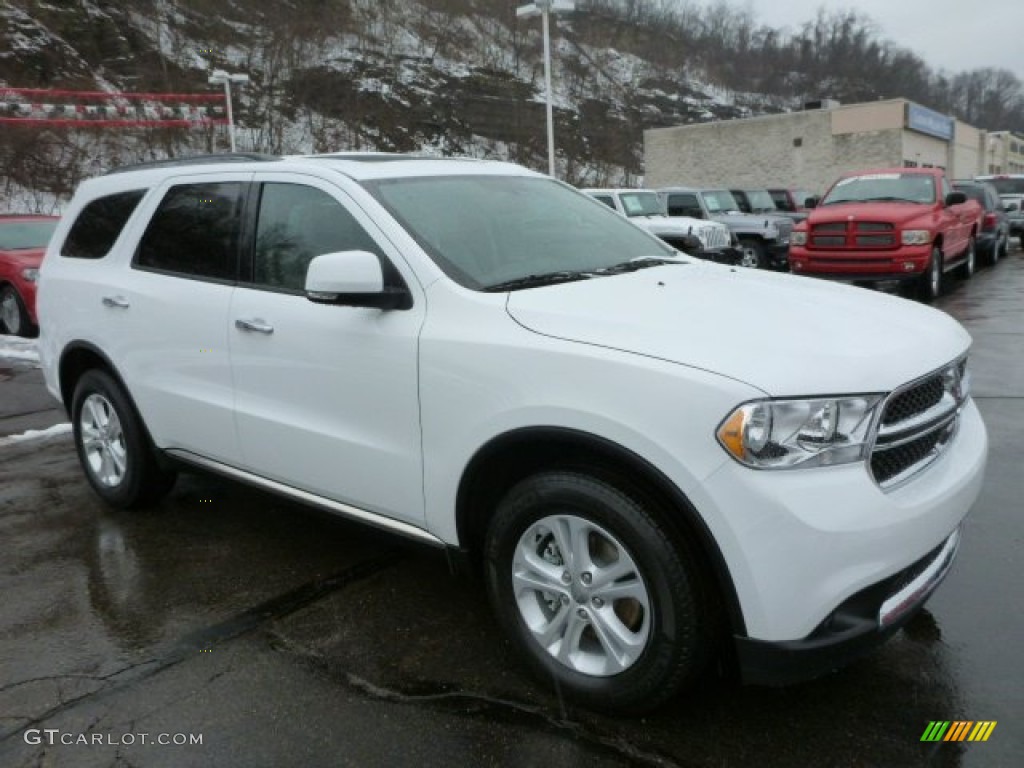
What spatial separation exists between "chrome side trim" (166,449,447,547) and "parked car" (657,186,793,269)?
13.2m

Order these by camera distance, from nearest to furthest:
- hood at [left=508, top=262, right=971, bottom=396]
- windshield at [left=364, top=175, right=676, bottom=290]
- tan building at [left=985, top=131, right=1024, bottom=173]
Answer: hood at [left=508, top=262, right=971, bottom=396] → windshield at [left=364, top=175, right=676, bottom=290] → tan building at [left=985, top=131, right=1024, bottom=173]

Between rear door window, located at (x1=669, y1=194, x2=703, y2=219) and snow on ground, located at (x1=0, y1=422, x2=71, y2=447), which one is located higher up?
rear door window, located at (x1=669, y1=194, x2=703, y2=219)

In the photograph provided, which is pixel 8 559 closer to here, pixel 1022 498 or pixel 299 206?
pixel 299 206

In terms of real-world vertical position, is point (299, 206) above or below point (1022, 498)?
above

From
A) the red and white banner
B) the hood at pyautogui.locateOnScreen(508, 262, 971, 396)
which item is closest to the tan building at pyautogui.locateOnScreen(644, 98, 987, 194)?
the red and white banner

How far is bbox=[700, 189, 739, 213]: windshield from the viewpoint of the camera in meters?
17.9

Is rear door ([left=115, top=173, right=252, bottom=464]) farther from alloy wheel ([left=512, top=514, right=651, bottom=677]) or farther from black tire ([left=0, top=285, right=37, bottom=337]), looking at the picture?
black tire ([left=0, top=285, right=37, bottom=337])

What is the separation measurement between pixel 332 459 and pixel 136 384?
5.20 ft

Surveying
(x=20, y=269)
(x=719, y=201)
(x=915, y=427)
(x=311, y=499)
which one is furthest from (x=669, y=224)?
(x=915, y=427)

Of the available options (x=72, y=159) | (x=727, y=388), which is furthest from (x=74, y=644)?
(x=72, y=159)

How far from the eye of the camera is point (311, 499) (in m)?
3.60

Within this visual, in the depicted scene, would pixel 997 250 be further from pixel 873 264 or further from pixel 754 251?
pixel 873 264

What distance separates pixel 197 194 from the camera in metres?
4.21

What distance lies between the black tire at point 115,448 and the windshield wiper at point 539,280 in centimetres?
238
